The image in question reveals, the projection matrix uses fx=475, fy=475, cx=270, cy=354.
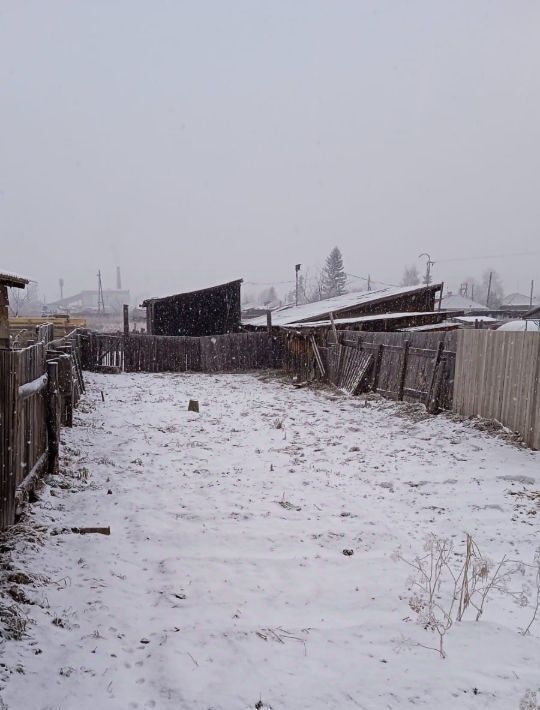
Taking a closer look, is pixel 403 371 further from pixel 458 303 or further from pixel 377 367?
pixel 458 303

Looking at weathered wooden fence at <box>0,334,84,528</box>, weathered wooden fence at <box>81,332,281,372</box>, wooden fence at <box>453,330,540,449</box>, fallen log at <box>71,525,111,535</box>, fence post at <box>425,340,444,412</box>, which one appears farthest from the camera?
weathered wooden fence at <box>81,332,281,372</box>

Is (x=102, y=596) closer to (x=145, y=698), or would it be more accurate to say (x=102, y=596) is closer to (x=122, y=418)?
(x=145, y=698)

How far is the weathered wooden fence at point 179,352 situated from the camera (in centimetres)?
1862

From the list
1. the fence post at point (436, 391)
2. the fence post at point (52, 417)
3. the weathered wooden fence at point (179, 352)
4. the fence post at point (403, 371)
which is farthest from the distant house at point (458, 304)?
the fence post at point (52, 417)

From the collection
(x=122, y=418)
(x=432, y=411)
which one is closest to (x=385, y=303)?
Result: (x=432, y=411)

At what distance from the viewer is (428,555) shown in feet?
13.5

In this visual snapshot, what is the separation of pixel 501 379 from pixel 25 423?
6.94m

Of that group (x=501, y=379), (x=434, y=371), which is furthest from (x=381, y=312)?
(x=501, y=379)

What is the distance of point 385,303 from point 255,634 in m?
19.4

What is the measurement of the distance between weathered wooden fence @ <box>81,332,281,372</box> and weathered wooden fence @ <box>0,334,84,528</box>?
517 inches

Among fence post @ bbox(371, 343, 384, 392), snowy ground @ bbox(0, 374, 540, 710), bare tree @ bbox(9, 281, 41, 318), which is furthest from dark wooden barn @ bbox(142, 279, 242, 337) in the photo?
bare tree @ bbox(9, 281, 41, 318)

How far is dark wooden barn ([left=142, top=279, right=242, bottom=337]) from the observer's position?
A: 2412cm

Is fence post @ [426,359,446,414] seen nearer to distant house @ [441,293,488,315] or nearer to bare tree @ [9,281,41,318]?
distant house @ [441,293,488,315]

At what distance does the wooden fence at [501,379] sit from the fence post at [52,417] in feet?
21.0
